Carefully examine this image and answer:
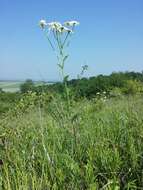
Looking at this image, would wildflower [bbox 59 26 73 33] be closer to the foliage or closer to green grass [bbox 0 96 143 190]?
green grass [bbox 0 96 143 190]

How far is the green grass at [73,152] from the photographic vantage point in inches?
110

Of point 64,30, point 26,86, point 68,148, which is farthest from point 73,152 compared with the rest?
point 26,86

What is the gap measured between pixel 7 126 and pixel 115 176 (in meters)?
1.79

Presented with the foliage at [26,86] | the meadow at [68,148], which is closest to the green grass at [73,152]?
the meadow at [68,148]

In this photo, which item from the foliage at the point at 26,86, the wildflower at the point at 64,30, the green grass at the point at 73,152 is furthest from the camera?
the foliage at the point at 26,86

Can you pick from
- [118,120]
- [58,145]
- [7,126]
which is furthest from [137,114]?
[7,126]

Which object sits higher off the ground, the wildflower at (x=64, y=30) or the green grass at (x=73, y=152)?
the wildflower at (x=64, y=30)

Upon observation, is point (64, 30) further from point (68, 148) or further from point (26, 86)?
point (26, 86)

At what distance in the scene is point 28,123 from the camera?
4.56m

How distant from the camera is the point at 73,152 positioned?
3404 millimetres

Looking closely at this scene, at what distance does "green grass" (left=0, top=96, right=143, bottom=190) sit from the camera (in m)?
2.80

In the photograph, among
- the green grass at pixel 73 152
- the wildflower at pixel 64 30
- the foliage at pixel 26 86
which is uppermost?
the wildflower at pixel 64 30

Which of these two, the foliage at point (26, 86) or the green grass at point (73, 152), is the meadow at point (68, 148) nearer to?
the green grass at point (73, 152)

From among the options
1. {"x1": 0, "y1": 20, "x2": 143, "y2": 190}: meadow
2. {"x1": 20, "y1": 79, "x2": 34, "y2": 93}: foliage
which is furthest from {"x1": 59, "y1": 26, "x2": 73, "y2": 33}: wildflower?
{"x1": 20, "y1": 79, "x2": 34, "y2": 93}: foliage
